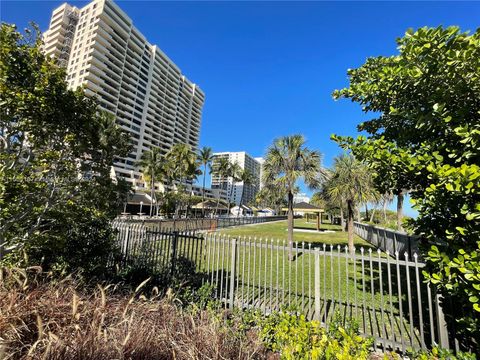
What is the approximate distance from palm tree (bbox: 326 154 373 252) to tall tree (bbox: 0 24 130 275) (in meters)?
11.9

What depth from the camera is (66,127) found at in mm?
4633

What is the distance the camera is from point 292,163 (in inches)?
464

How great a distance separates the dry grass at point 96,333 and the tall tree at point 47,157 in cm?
156

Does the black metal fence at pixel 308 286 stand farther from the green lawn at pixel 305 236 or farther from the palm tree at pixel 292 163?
the green lawn at pixel 305 236

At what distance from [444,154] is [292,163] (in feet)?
29.3

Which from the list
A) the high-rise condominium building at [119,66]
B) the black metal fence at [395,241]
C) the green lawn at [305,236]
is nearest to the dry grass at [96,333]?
the black metal fence at [395,241]

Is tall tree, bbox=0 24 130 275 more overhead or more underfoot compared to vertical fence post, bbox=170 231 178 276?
more overhead

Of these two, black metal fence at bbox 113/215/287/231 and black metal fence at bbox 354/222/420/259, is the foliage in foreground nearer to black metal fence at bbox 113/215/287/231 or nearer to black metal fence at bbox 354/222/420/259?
black metal fence at bbox 113/215/287/231

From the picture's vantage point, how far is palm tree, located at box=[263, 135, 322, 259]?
1173 centimetres

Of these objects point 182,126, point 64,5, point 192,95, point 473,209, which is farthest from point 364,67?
point 192,95

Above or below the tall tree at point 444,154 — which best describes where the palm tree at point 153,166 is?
above

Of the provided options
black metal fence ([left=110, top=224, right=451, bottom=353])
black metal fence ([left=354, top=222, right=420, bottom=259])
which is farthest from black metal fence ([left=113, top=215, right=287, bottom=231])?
black metal fence ([left=354, top=222, right=420, bottom=259])

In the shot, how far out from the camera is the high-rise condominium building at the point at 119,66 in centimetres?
6556

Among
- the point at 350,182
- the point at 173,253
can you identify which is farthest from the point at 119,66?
the point at 173,253
